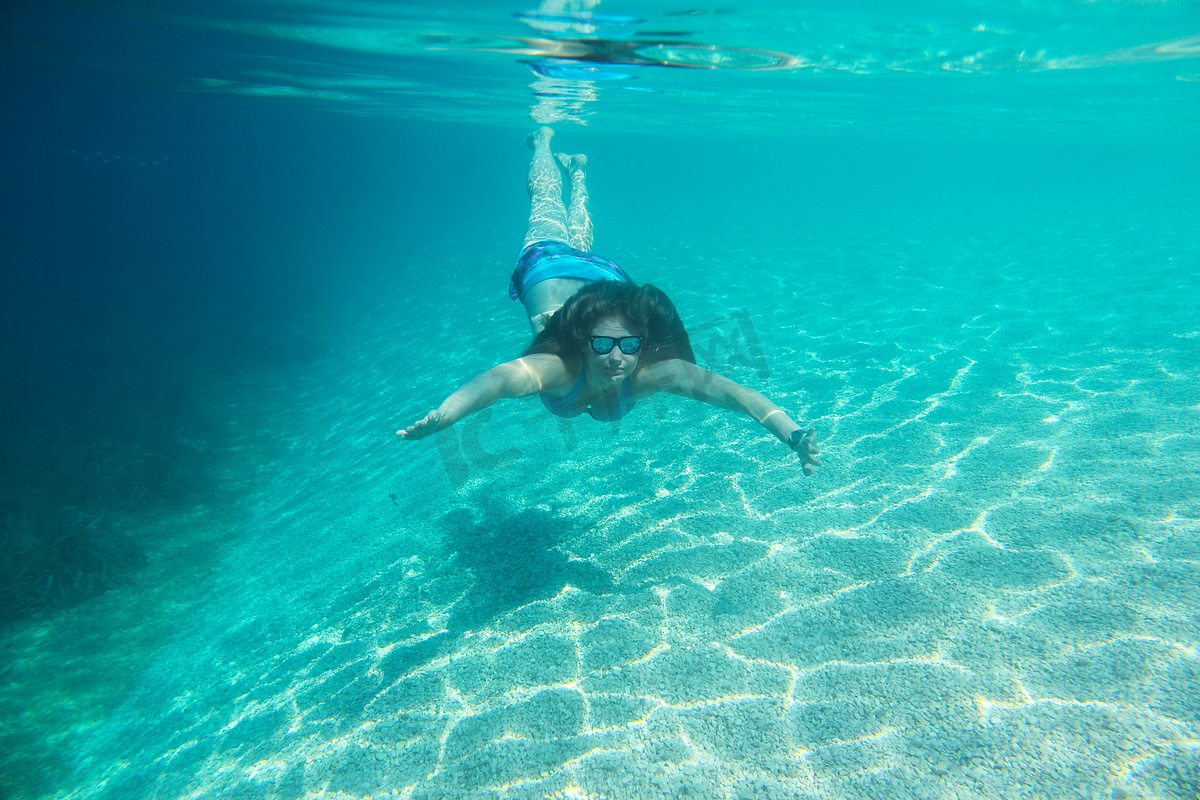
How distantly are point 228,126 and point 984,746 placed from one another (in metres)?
51.0

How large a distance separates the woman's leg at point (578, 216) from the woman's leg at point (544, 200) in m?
0.22

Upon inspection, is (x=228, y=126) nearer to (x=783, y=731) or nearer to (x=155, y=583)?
(x=155, y=583)

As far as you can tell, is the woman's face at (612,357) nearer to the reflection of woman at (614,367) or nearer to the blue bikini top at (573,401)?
the reflection of woman at (614,367)

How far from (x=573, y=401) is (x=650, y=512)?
1806mm

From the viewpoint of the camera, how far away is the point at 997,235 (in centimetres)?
1989

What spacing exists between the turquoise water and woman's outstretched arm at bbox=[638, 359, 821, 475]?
4.80 ft

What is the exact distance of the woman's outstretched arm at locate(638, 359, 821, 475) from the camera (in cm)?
329

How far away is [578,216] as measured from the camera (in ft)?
29.4

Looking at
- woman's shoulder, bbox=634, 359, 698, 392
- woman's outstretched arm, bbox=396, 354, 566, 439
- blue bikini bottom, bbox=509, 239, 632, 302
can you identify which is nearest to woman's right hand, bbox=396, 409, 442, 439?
woman's outstretched arm, bbox=396, 354, 566, 439

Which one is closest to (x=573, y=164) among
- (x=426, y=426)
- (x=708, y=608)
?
(x=426, y=426)

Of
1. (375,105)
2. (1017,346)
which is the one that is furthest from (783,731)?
(375,105)

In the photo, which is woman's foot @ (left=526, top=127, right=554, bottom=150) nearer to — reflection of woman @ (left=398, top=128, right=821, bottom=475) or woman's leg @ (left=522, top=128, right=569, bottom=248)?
woman's leg @ (left=522, top=128, right=569, bottom=248)

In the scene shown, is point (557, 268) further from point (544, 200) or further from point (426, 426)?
point (544, 200)

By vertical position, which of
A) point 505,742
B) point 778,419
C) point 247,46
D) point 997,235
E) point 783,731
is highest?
point 247,46
